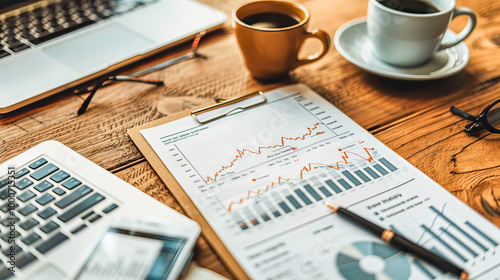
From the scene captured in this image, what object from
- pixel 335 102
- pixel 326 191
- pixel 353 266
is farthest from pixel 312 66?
pixel 353 266

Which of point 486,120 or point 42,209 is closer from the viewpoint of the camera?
point 42,209

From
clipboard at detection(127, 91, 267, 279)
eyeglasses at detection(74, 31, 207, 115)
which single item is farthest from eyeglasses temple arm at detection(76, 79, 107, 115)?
clipboard at detection(127, 91, 267, 279)

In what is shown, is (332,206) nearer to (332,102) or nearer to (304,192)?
(304,192)

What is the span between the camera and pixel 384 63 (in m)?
0.80

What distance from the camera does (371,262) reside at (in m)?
0.47

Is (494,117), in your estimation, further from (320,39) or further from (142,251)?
(142,251)

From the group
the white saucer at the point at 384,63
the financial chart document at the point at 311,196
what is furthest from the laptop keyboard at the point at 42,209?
the white saucer at the point at 384,63

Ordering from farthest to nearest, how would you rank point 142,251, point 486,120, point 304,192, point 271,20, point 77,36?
point 77,36, point 271,20, point 486,120, point 304,192, point 142,251

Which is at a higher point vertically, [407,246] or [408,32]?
[408,32]

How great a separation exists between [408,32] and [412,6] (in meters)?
0.08

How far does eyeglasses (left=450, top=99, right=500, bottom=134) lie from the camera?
666 millimetres

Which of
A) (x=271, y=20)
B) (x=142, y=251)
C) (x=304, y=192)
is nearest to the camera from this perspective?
(x=142, y=251)

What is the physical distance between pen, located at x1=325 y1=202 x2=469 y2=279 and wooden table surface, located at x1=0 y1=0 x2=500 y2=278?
0.11 m

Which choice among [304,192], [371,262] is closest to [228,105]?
[304,192]
